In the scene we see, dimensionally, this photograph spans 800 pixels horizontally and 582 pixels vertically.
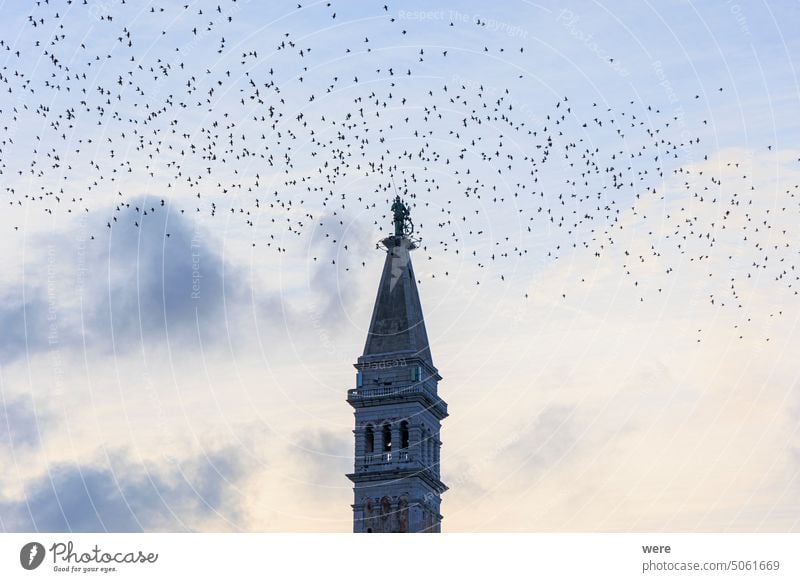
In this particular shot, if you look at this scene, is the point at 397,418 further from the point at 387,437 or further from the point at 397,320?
the point at 397,320

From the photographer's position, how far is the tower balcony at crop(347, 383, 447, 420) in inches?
7323

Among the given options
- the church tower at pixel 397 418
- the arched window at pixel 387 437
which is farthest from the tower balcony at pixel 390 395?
the arched window at pixel 387 437

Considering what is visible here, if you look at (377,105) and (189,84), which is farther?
(377,105)

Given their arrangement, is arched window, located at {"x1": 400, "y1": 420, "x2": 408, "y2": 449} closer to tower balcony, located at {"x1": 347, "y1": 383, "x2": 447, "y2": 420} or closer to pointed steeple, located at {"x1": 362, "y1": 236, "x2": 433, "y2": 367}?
tower balcony, located at {"x1": 347, "y1": 383, "x2": 447, "y2": 420}

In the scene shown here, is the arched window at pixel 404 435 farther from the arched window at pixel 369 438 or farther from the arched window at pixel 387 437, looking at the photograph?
the arched window at pixel 369 438

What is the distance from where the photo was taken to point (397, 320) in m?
188

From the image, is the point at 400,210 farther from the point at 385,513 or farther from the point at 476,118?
the point at 476,118

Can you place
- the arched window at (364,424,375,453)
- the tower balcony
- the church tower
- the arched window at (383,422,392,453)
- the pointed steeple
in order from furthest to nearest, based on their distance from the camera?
1. the pointed steeple
2. the tower balcony
3. the arched window at (364,424,375,453)
4. the arched window at (383,422,392,453)
5. the church tower

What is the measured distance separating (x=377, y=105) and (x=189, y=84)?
15.9 m

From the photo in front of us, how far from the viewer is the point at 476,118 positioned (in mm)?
134000

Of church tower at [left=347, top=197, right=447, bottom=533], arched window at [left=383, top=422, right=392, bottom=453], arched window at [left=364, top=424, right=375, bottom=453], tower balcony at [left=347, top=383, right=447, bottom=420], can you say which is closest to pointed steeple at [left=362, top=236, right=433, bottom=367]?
church tower at [left=347, top=197, right=447, bottom=533]

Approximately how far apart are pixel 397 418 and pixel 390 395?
2.31 m

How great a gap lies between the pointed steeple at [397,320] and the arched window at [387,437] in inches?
259
